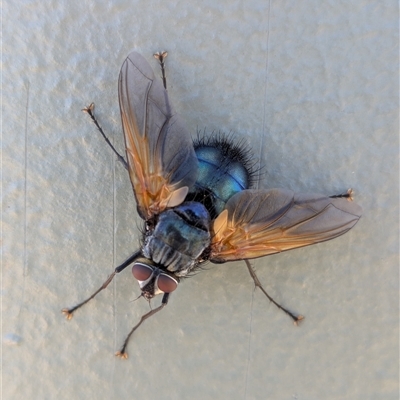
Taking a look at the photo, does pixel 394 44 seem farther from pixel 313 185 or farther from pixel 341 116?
pixel 313 185

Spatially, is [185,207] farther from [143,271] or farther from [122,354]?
[122,354]

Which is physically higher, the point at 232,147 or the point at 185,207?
the point at 232,147

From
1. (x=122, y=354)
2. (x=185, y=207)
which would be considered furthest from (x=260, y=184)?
(x=122, y=354)

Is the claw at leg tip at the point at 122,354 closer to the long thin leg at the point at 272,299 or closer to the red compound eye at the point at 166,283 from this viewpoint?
the red compound eye at the point at 166,283

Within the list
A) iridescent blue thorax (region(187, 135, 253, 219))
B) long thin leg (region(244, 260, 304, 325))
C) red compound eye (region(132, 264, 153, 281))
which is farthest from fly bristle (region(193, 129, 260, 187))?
red compound eye (region(132, 264, 153, 281))

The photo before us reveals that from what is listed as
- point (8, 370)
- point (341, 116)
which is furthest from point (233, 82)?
point (8, 370)

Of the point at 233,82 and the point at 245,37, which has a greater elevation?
the point at 245,37
